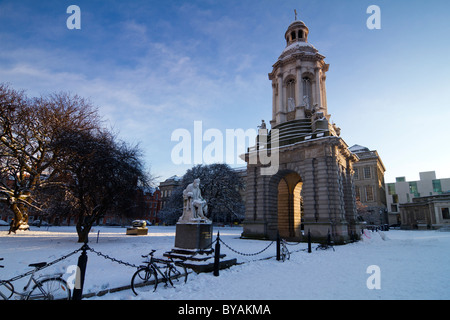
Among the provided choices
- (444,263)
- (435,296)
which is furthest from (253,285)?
(444,263)

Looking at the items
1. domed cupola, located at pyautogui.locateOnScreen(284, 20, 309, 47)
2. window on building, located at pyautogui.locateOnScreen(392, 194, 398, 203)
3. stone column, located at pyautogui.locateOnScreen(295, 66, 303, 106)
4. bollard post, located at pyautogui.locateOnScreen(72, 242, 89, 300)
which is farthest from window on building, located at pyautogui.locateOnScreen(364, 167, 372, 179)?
bollard post, located at pyautogui.locateOnScreen(72, 242, 89, 300)

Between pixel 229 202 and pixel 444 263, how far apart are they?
110 ft

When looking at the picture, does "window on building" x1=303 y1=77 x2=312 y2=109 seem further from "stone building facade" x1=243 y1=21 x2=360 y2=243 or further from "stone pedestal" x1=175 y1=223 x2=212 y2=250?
"stone pedestal" x1=175 y1=223 x2=212 y2=250

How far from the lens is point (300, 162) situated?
21891mm

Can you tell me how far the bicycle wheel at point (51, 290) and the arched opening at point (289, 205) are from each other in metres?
22.8

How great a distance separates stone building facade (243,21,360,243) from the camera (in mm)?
19750

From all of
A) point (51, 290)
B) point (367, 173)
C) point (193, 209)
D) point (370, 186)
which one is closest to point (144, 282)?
point (51, 290)

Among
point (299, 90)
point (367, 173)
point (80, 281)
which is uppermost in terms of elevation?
point (299, 90)

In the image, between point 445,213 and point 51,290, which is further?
point 445,213

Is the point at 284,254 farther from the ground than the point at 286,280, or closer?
farther from the ground

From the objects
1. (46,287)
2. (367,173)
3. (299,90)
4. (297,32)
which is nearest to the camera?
(46,287)

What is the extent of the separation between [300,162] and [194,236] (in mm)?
14770

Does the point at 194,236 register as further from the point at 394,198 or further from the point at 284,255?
the point at 394,198
